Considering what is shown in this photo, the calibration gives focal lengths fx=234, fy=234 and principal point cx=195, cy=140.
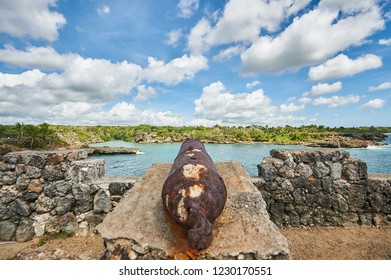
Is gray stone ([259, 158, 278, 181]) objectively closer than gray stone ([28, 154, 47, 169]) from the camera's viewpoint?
No

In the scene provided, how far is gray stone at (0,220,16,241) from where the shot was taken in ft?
14.1

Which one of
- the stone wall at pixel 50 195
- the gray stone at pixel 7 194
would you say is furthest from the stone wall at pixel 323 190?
the gray stone at pixel 7 194

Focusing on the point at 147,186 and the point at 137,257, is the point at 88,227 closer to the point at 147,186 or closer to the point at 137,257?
the point at 147,186

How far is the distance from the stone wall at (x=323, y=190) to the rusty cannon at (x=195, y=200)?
262cm

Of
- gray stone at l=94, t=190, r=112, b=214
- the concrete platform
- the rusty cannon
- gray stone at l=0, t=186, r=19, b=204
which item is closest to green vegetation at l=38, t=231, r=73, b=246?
gray stone at l=94, t=190, r=112, b=214

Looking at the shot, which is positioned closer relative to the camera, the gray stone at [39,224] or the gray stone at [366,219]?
A: the gray stone at [39,224]

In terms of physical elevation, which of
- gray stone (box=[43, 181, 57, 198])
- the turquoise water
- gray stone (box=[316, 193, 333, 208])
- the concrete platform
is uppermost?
the concrete platform

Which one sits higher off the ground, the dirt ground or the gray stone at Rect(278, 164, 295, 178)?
the gray stone at Rect(278, 164, 295, 178)

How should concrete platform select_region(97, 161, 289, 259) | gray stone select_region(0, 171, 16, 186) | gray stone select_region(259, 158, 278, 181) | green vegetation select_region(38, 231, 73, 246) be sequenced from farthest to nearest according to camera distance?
gray stone select_region(259, 158, 278, 181), gray stone select_region(0, 171, 16, 186), green vegetation select_region(38, 231, 73, 246), concrete platform select_region(97, 161, 289, 259)

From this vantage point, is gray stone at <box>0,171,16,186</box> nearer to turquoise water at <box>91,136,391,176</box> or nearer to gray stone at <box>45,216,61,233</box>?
gray stone at <box>45,216,61,233</box>

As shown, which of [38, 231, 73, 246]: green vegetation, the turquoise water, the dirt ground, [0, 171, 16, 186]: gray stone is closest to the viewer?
the dirt ground

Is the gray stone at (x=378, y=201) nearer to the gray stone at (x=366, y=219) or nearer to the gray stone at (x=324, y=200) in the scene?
the gray stone at (x=366, y=219)

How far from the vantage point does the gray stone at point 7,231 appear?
430 cm

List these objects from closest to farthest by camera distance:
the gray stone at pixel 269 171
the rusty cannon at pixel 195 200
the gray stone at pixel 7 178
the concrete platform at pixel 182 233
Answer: the rusty cannon at pixel 195 200 < the concrete platform at pixel 182 233 < the gray stone at pixel 7 178 < the gray stone at pixel 269 171
